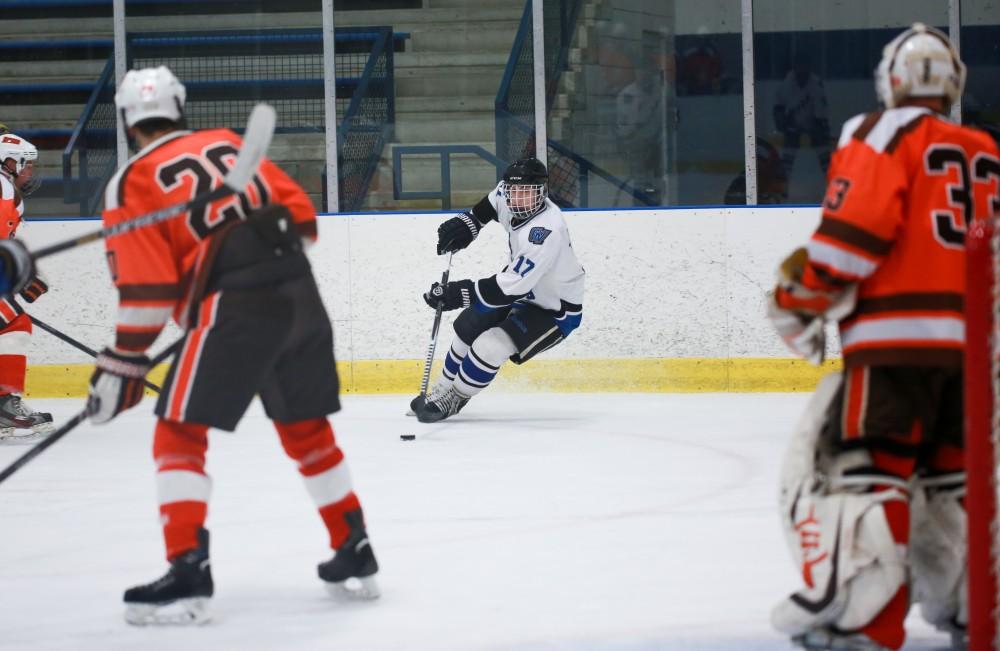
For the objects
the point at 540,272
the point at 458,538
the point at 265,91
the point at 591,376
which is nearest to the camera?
the point at 458,538

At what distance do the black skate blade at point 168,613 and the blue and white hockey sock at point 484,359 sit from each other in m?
2.92

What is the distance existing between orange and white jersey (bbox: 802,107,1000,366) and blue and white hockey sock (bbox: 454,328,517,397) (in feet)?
10.8

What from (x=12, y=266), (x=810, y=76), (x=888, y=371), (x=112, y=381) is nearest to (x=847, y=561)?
(x=888, y=371)

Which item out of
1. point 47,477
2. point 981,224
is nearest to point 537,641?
point 981,224

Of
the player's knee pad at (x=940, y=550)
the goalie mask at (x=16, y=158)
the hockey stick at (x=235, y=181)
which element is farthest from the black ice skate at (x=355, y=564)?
the goalie mask at (x=16, y=158)

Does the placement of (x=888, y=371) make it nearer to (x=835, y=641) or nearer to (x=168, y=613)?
(x=835, y=641)

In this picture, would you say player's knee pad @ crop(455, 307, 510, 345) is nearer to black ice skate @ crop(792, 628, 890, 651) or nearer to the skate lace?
the skate lace

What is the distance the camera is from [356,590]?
112 inches

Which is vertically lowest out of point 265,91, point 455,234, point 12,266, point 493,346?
point 493,346

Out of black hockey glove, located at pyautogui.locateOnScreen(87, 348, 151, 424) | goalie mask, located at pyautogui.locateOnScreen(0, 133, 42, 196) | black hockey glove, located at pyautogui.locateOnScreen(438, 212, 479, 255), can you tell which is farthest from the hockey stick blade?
black hockey glove, located at pyautogui.locateOnScreen(438, 212, 479, 255)

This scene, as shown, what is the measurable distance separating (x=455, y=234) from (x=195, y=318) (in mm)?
3197

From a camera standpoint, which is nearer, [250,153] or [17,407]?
[250,153]

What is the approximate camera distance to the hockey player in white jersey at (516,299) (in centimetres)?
549

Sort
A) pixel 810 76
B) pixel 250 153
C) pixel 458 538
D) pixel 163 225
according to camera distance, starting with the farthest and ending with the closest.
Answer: pixel 810 76, pixel 458 538, pixel 163 225, pixel 250 153
